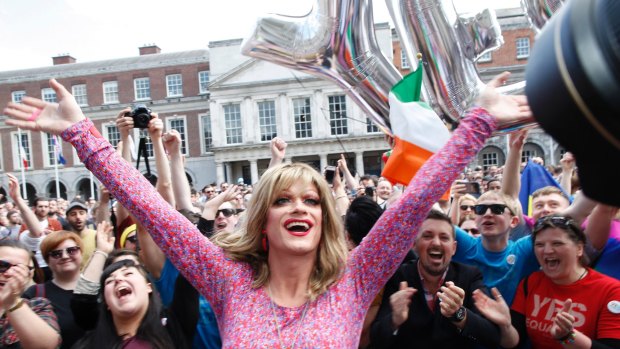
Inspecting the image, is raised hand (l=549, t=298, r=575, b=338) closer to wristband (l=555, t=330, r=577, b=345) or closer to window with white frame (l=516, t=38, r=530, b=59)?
wristband (l=555, t=330, r=577, b=345)

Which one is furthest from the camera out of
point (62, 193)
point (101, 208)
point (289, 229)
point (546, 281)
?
point (62, 193)

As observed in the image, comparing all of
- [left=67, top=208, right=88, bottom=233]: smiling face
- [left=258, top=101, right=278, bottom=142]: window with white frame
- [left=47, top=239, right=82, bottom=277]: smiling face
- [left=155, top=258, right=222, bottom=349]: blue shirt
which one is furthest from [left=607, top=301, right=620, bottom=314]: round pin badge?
[left=258, top=101, right=278, bottom=142]: window with white frame

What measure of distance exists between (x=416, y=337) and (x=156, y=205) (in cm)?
146

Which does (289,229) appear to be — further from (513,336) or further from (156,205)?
(513,336)

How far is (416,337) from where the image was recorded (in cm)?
249

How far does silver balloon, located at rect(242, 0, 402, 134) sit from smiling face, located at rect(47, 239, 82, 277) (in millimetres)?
1657

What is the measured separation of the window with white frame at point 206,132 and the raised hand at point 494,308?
109ft

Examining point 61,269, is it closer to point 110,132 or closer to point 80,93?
point 110,132

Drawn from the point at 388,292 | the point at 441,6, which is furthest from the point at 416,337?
the point at 441,6

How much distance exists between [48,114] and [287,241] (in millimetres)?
953

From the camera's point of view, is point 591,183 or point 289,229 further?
point 289,229

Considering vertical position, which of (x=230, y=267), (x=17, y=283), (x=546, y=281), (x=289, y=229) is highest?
(x=289, y=229)

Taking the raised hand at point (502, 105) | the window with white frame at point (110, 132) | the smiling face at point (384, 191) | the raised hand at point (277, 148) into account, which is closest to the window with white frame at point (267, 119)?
the window with white frame at point (110, 132)

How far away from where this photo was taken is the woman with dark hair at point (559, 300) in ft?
7.61
